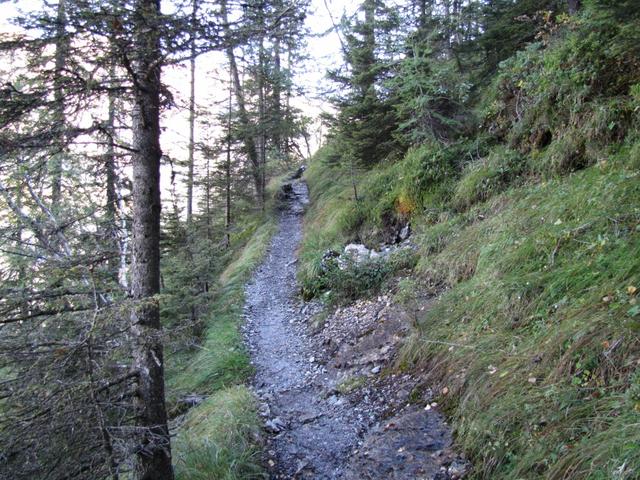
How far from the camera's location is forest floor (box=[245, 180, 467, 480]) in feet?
12.6

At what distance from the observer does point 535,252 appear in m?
4.68

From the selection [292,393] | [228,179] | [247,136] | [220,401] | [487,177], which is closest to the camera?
[220,401]

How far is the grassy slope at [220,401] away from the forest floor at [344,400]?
0.31 m

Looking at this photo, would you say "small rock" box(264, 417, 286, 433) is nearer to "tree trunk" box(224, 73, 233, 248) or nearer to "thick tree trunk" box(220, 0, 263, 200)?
"tree trunk" box(224, 73, 233, 248)

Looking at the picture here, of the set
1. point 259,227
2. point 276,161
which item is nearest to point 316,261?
point 259,227

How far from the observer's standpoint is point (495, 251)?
541 cm

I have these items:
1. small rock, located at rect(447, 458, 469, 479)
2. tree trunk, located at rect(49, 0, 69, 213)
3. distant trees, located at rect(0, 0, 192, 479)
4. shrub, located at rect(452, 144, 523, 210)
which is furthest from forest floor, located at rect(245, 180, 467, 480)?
tree trunk, located at rect(49, 0, 69, 213)

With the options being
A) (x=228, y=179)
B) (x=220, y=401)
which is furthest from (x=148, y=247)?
Answer: (x=228, y=179)

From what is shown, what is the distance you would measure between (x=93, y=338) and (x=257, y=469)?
2.33m

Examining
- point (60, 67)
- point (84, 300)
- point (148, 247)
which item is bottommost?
point (84, 300)

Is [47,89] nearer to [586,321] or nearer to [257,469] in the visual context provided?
[257,469]

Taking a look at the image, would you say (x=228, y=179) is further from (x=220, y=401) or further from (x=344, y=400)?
(x=344, y=400)

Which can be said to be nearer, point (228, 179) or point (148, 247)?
point (148, 247)

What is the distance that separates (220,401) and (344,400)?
167 centimetres
